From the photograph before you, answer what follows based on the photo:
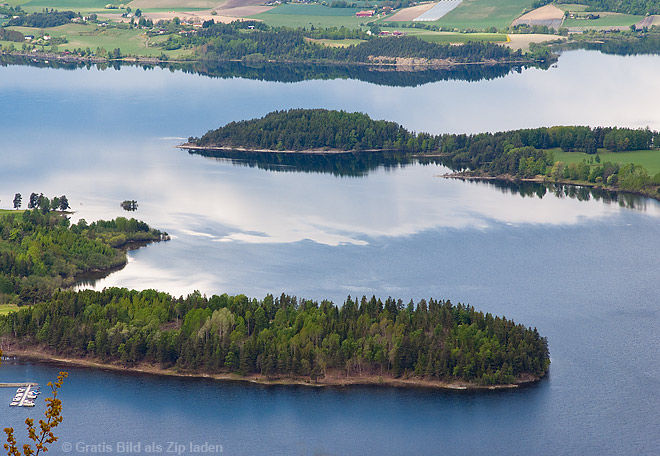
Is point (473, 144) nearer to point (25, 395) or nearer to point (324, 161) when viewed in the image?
point (324, 161)

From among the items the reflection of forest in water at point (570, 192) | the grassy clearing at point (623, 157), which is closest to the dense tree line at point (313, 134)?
the grassy clearing at point (623, 157)

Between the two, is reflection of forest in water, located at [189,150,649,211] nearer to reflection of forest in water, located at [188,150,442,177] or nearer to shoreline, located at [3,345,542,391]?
reflection of forest in water, located at [188,150,442,177]

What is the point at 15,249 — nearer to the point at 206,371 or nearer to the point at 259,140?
the point at 206,371

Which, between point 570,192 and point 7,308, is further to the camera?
point 570,192

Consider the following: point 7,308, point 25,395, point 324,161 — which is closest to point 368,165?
point 324,161

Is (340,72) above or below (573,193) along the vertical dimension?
above

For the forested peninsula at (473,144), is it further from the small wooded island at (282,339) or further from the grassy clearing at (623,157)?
the small wooded island at (282,339)

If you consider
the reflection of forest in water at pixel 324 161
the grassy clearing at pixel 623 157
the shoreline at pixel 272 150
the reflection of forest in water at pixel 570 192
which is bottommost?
the reflection of forest in water at pixel 570 192

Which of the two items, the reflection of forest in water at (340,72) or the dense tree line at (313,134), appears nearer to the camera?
the dense tree line at (313,134)
